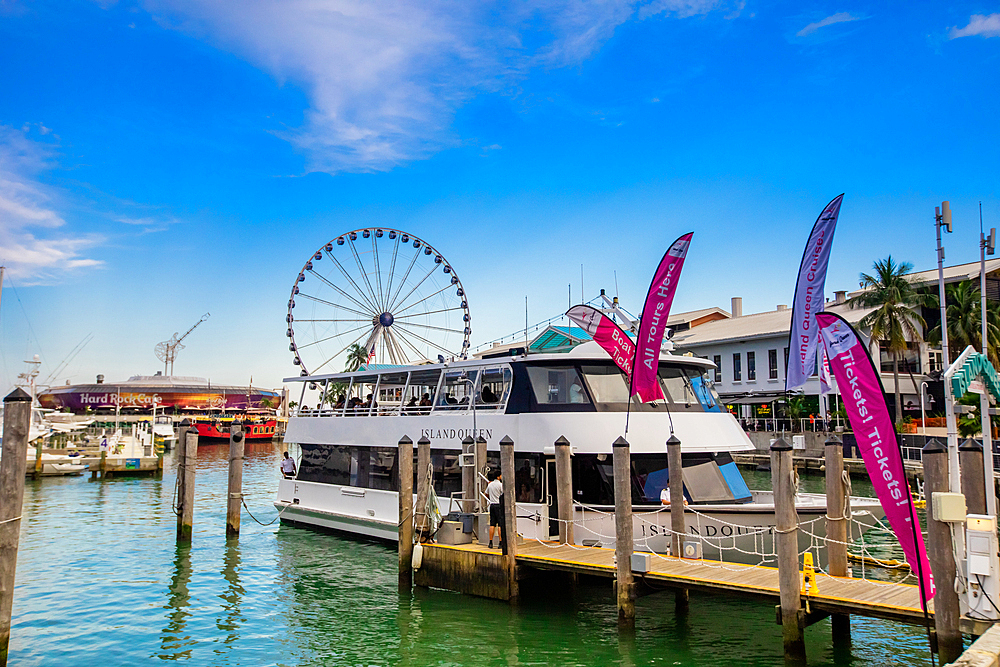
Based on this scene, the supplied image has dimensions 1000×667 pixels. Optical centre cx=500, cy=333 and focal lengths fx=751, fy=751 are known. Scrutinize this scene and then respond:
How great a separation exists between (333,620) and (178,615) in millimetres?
3171

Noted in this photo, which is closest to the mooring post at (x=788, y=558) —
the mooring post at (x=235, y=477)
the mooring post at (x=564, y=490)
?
the mooring post at (x=564, y=490)

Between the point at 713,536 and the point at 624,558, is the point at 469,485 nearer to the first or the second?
the point at 624,558

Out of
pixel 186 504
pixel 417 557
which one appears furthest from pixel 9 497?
pixel 186 504

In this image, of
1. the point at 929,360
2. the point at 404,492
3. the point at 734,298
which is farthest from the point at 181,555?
the point at 734,298

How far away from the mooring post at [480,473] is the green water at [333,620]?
204 centimetres

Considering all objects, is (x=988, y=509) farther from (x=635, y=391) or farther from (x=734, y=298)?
(x=734, y=298)

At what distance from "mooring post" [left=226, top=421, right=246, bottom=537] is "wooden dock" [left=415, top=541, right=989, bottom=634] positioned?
8.06m

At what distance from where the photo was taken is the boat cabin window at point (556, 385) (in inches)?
658

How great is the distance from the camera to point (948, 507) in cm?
887

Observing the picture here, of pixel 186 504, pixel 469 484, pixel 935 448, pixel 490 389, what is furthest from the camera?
pixel 186 504

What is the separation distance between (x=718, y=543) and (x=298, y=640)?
7.86 meters

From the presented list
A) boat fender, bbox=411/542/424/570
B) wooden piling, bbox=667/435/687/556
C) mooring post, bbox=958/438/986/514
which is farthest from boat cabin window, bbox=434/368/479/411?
mooring post, bbox=958/438/986/514

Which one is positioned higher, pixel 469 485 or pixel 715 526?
pixel 469 485

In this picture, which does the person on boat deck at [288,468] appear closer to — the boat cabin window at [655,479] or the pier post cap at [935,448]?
the boat cabin window at [655,479]
